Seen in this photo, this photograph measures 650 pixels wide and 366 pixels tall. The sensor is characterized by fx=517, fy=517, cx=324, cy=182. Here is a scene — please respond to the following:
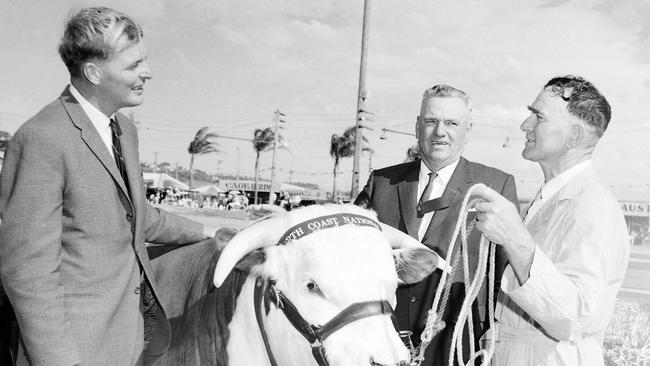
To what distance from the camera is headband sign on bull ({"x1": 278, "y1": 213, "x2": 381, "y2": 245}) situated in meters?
2.27

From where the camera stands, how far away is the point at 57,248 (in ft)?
6.37

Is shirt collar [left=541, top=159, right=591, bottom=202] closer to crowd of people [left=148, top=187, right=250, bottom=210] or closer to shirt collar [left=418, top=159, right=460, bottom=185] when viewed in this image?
shirt collar [left=418, top=159, right=460, bottom=185]

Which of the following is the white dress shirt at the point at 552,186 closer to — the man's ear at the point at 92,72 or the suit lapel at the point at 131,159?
the suit lapel at the point at 131,159

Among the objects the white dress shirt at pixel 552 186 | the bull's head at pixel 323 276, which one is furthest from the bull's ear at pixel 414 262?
the white dress shirt at pixel 552 186

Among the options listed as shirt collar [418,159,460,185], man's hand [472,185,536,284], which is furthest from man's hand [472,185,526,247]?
shirt collar [418,159,460,185]

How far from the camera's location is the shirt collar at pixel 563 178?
2.53 metres

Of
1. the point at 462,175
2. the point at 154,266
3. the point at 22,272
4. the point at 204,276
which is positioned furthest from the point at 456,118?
the point at 22,272

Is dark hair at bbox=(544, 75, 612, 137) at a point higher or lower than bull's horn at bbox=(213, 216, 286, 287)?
higher

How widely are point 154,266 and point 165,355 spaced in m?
0.71

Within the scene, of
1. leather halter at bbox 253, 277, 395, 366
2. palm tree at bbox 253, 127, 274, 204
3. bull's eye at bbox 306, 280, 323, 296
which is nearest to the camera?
leather halter at bbox 253, 277, 395, 366

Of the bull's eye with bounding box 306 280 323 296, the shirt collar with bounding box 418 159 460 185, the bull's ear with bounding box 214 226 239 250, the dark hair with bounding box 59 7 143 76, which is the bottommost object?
the bull's eye with bounding box 306 280 323 296

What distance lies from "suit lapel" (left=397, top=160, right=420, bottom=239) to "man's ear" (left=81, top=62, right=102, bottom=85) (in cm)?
201

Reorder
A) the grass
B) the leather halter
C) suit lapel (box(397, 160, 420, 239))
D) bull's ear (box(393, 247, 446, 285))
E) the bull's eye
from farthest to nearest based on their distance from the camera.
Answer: the grass → suit lapel (box(397, 160, 420, 239)) → bull's ear (box(393, 247, 446, 285)) → the bull's eye → the leather halter

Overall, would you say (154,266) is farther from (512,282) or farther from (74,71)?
(512,282)
